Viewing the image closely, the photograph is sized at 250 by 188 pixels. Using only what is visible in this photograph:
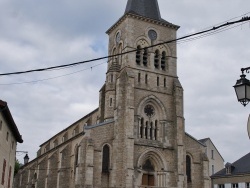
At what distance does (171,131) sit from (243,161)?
11932 mm

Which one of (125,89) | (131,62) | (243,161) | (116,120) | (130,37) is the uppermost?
(130,37)

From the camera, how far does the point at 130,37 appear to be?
143ft

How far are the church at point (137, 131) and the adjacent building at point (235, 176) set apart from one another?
564 centimetres

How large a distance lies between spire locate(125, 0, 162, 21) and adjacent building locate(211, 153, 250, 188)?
20.1m

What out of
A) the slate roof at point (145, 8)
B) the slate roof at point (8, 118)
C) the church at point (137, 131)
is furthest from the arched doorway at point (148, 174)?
the slate roof at point (145, 8)

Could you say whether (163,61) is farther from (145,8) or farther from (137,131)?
(137,131)

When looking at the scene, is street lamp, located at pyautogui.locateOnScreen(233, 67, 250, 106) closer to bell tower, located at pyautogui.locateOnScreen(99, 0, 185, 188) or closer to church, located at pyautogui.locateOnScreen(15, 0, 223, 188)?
church, located at pyautogui.locateOnScreen(15, 0, 223, 188)

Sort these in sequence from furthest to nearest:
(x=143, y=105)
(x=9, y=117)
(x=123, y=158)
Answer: (x=143, y=105), (x=123, y=158), (x=9, y=117)

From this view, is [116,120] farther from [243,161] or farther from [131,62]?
[243,161]

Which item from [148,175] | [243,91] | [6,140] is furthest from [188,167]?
[243,91]

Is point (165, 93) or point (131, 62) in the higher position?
point (131, 62)

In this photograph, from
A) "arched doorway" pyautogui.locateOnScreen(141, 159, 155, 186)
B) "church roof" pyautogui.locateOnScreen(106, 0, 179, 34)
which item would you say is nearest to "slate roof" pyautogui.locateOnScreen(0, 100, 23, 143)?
"arched doorway" pyautogui.locateOnScreen(141, 159, 155, 186)

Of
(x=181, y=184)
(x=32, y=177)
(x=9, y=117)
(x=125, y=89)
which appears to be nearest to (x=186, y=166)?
(x=181, y=184)

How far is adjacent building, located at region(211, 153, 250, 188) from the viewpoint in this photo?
148 feet
